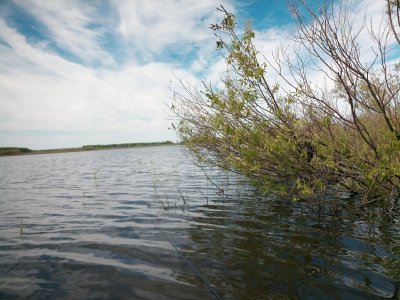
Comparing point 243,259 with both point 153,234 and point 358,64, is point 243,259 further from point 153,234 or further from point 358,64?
point 358,64

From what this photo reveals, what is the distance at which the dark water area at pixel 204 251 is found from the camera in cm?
454

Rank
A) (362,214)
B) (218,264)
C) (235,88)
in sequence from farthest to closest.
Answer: (362,214) < (235,88) < (218,264)

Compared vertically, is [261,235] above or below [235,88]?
below

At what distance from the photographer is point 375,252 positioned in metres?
5.60

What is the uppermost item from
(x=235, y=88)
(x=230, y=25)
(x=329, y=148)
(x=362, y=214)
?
(x=230, y=25)

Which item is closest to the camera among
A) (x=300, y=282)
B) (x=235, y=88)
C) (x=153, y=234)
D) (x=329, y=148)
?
(x=300, y=282)

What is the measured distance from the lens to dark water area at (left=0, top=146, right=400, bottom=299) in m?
4.54

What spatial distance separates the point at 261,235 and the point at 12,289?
496 centimetres

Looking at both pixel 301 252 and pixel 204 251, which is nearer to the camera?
pixel 301 252

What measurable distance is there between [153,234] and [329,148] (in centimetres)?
454

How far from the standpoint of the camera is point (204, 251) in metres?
6.10

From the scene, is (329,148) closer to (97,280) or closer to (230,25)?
(230,25)

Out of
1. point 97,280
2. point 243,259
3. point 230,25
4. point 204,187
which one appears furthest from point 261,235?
point 204,187

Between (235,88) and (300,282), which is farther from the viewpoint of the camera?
(235,88)
